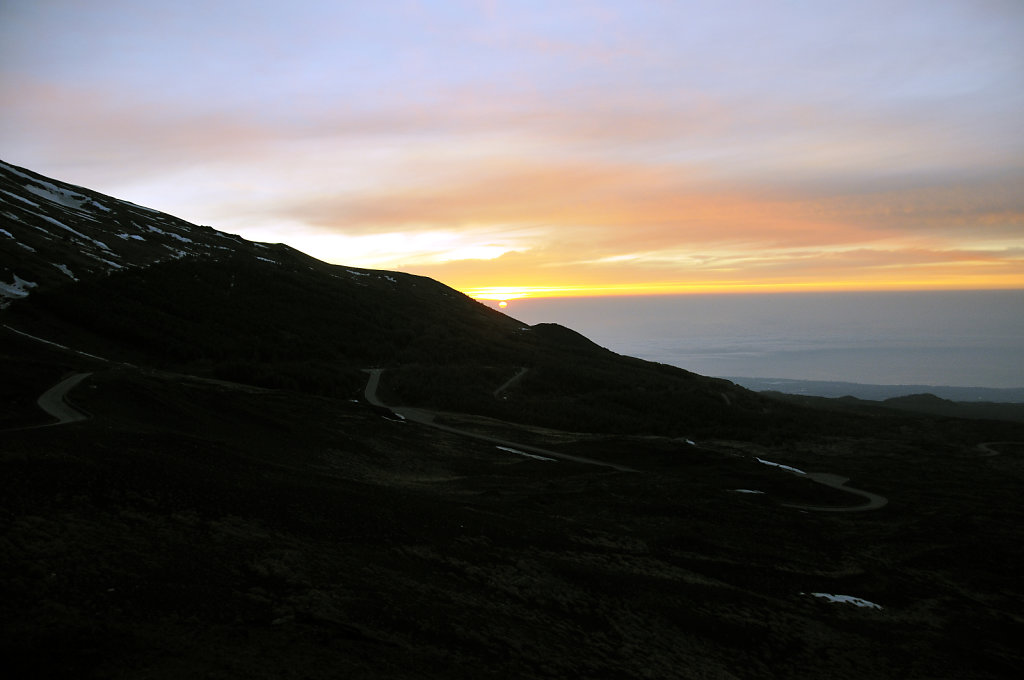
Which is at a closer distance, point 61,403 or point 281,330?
point 61,403

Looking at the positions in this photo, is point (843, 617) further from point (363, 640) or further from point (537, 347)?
point (537, 347)

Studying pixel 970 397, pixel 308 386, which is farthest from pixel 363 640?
pixel 970 397

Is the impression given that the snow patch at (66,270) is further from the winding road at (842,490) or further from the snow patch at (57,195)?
the winding road at (842,490)

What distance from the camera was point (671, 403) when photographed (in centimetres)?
6588

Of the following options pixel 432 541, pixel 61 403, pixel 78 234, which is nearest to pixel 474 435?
pixel 61 403

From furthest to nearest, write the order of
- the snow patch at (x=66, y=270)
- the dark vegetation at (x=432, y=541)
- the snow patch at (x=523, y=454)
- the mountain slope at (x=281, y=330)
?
the snow patch at (x=66, y=270), the mountain slope at (x=281, y=330), the snow patch at (x=523, y=454), the dark vegetation at (x=432, y=541)

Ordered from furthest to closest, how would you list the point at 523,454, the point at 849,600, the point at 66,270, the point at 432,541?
the point at 66,270 → the point at 523,454 → the point at 849,600 → the point at 432,541

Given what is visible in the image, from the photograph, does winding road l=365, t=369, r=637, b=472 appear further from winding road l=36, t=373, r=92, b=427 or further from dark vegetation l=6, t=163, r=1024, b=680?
winding road l=36, t=373, r=92, b=427

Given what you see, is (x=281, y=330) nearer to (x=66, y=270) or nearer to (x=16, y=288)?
(x=66, y=270)

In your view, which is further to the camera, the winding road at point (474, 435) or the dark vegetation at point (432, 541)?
the winding road at point (474, 435)

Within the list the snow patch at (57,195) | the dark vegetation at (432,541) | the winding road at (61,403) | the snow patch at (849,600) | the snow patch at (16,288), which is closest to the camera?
the dark vegetation at (432,541)

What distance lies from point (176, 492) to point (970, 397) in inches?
8114

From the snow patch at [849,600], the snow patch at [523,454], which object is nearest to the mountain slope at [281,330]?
the snow patch at [523,454]

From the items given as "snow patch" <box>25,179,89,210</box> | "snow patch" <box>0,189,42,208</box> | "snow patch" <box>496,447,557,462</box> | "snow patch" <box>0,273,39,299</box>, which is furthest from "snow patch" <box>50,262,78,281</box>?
"snow patch" <box>496,447,557,462</box>
